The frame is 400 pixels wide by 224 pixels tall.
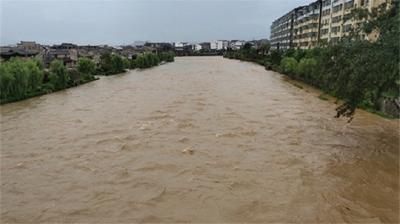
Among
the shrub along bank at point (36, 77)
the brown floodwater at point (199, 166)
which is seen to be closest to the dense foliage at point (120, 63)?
the shrub along bank at point (36, 77)

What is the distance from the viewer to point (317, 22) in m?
59.0

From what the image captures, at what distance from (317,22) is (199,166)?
52.3 meters

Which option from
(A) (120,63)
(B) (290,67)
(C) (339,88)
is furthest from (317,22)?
(C) (339,88)

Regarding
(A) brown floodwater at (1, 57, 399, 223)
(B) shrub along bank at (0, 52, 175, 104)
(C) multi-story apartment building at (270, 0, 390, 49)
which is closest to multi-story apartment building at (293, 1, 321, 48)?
(C) multi-story apartment building at (270, 0, 390, 49)

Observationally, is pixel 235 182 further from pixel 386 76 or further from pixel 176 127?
pixel 176 127

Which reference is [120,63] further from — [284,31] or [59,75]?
[284,31]

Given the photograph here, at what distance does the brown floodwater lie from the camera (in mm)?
9070

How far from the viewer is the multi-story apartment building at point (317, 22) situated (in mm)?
42394

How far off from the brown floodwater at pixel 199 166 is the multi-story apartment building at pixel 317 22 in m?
19.1

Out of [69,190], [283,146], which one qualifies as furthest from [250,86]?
[69,190]

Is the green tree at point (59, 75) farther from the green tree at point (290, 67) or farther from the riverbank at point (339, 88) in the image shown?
the green tree at point (290, 67)

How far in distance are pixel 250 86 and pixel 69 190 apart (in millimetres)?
23668

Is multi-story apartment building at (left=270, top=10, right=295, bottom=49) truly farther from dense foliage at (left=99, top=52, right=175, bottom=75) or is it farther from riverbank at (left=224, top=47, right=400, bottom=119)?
riverbank at (left=224, top=47, right=400, bottom=119)

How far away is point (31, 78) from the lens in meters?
28.8
